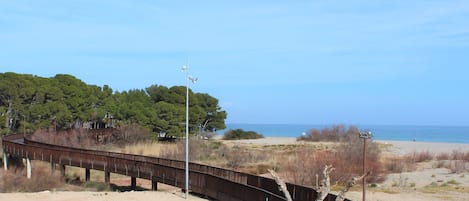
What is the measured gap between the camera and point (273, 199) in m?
17.8

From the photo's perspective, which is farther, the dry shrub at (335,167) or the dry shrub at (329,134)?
the dry shrub at (329,134)

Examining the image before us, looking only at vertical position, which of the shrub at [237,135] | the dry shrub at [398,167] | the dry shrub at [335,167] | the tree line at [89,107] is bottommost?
the shrub at [237,135]

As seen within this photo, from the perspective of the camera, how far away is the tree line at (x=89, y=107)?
6407 cm

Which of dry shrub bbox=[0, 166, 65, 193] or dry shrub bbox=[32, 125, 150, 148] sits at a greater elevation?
dry shrub bbox=[32, 125, 150, 148]

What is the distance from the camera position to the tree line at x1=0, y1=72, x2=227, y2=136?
64.1 metres

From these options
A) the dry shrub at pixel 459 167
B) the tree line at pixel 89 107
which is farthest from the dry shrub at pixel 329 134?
the dry shrub at pixel 459 167

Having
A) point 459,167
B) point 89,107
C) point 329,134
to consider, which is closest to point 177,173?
point 459,167

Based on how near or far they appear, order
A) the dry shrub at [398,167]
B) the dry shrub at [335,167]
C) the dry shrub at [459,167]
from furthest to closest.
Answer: the dry shrub at [398,167]
the dry shrub at [459,167]
the dry shrub at [335,167]

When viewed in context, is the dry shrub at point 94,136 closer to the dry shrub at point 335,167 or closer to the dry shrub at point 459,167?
the dry shrub at point 335,167

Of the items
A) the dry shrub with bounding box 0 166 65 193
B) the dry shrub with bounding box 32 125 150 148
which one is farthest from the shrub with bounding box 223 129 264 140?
the dry shrub with bounding box 0 166 65 193

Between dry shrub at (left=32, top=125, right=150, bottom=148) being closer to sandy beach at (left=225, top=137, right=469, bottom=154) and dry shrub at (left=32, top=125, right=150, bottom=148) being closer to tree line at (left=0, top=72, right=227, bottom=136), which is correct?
tree line at (left=0, top=72, right=227, bottom=136)

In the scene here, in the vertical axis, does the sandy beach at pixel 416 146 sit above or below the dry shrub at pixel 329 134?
below

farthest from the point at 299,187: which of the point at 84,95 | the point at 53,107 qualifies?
the point at 84,95

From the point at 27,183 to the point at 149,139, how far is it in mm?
37374
